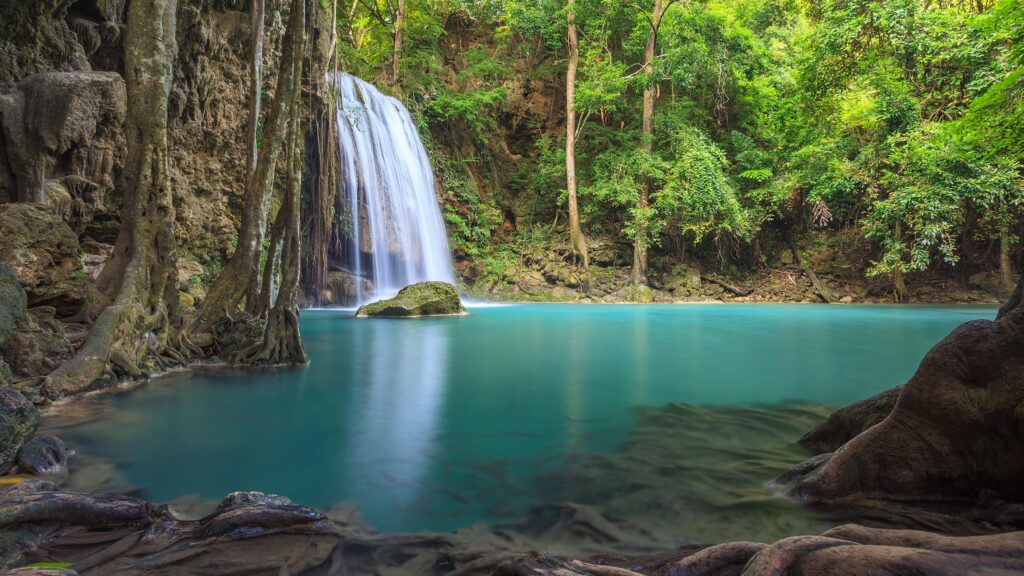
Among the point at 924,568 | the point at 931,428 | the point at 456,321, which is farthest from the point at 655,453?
the point at 456,321

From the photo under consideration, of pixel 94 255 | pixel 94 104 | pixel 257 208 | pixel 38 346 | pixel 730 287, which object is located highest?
pixel 94 104

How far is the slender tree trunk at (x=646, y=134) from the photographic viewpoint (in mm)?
21656

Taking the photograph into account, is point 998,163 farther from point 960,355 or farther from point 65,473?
point 65,473

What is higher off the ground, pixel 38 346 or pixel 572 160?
pixel 572 160

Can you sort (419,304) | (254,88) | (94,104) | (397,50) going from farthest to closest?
(397,50) → (419,304) → (254,88) → (94,104)

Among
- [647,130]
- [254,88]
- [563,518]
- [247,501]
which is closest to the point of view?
[247,501]

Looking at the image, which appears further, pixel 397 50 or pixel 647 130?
pixel 647 130

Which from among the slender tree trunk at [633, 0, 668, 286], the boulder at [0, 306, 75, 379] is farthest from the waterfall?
the boulder at [0, 306, 75, 379]

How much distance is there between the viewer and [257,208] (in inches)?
289

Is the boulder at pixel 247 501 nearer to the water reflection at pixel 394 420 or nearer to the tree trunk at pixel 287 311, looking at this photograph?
the water reflection at pixel 394 420

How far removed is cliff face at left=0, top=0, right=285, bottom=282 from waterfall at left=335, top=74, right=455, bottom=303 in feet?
16.8

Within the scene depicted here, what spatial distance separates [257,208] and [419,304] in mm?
7775

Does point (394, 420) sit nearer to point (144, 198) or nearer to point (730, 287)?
point (144, 198)

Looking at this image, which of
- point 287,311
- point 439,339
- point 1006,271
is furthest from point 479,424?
point 1006,271
